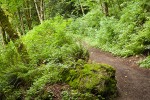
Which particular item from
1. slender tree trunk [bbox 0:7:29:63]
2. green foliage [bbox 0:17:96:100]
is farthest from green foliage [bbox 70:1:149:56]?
slender tree trunk [bbox 0:7:29:63]

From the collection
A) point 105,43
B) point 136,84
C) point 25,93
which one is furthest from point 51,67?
point 105,43

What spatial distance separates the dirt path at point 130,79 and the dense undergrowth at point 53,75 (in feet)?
2.36

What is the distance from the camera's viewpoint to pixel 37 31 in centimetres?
1369

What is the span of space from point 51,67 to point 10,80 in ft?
6.20

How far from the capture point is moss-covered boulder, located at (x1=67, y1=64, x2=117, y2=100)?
8.70m

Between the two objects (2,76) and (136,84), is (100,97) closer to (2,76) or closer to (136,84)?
(136,84)

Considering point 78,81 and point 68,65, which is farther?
point 68,65

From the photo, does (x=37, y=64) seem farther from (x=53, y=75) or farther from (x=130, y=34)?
(x=130, y=34)

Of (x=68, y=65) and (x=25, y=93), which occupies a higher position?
(x=68, y=65)

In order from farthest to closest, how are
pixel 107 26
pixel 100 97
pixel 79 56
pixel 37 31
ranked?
pixel 107 26 → pixel 37 31 → pixel 79 56 → pixel 100 97

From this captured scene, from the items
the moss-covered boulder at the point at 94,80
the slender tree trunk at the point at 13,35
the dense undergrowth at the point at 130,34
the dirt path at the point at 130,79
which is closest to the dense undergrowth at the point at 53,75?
the moss-covered boulder at the point at 94,80

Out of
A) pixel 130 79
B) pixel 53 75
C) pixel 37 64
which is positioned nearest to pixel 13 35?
pixel 37 64

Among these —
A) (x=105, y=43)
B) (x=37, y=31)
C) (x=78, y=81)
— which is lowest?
(x=105, y=43)

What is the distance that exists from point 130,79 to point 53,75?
11.4ft
